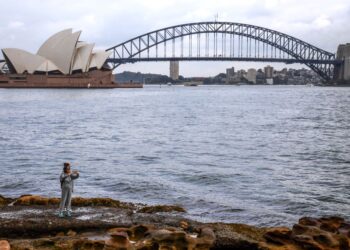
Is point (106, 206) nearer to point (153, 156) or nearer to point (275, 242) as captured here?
point (275, 242)

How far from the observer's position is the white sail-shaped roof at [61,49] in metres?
94.4

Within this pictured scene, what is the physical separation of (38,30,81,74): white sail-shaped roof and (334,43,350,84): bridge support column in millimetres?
63665

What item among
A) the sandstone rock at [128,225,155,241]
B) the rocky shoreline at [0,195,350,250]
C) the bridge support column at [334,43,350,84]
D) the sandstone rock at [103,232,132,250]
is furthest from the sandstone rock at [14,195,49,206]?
the bridge support column at [334,43,350,84]

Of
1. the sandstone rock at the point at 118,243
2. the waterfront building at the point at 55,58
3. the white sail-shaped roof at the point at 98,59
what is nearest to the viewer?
the sandstone rock at the point at 118,243

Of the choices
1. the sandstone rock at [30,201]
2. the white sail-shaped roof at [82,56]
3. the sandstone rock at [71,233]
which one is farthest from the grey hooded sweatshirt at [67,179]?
the white sail-shaped roof at [82,56]

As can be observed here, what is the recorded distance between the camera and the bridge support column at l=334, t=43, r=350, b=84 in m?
133

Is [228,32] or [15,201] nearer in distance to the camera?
[15,201]

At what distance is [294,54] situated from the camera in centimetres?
11925

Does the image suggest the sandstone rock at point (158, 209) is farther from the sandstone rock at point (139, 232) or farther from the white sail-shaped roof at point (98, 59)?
the white sail-shaped roof at point (98, 59)

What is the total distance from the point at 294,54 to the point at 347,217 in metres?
112

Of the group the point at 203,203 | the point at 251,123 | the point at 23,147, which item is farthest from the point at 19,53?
the point at 203,203

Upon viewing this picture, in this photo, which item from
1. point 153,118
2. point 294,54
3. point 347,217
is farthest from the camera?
point 294,54

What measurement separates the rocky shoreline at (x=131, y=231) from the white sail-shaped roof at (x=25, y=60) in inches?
3835

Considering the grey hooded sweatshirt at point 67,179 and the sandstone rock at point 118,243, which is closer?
the sandstone rock at point 118,243
